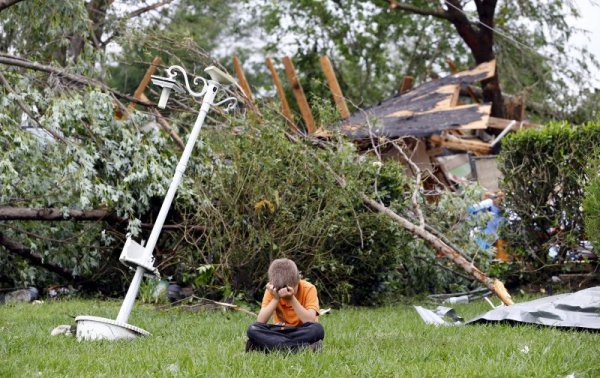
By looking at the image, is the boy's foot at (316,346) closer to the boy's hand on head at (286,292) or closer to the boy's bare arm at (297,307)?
the boy's bare arm at (297,307)

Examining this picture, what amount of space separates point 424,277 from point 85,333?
5.05 meters

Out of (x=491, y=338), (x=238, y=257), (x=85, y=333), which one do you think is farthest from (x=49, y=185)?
(x=491, y=338)

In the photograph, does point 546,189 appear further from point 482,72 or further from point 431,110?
point 482,72

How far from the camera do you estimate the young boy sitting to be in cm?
552

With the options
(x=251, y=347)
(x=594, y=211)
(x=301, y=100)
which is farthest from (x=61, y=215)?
(x=301, y=100)

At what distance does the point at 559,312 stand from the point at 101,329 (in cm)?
354

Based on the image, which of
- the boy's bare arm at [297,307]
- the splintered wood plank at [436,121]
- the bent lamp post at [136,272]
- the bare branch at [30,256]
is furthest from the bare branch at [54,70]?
the splintered wood plank at [436,121]

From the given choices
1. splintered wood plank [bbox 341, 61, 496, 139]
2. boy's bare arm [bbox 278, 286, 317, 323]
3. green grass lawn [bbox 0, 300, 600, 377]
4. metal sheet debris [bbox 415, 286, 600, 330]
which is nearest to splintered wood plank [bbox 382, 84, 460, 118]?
splintered wood plank [bbox 341, 61, 496, 139]

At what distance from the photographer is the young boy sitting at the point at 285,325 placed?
217 inches

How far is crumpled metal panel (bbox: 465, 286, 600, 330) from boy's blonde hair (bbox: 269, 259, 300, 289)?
237cm

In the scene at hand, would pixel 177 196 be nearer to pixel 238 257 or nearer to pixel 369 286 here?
pixel 238 257

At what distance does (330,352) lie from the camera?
5.48 m

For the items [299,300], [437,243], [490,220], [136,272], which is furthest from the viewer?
[490,220]

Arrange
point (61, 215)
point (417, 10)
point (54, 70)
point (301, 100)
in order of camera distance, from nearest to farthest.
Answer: point (54, 70), point (61, 215), point (301, 100), point (417, 10)
